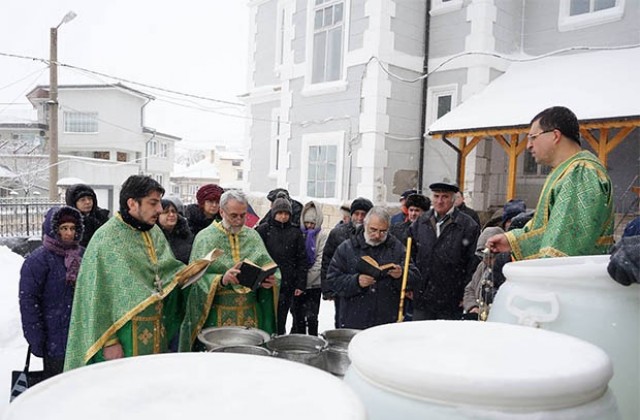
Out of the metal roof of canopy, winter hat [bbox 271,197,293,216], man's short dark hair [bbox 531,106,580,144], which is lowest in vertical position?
winter hat [bbox 271,197,293,216]

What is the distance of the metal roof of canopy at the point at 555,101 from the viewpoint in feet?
25.7

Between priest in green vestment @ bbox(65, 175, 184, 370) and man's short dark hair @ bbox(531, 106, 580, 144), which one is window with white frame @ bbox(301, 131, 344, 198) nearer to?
priest in green vestment @ bbox(65, 175, 184, 370)

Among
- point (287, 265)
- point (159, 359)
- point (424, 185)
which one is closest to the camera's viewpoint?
point (159, 359)

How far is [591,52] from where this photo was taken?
388 inches

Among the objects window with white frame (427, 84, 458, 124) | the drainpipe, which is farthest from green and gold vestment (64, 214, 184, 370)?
window with white frame (427, 84, 458, 124)

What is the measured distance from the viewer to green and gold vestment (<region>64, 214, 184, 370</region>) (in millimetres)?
2839

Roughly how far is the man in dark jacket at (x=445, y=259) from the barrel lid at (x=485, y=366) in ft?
11.0

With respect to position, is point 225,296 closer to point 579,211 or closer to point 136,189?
point 136,189

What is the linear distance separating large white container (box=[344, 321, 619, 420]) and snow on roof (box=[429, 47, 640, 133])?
7793 mm

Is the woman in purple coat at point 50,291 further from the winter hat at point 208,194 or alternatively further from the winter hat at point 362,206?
the winter hat at point 362,206

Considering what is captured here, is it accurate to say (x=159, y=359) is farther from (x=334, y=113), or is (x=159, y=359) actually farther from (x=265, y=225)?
(x=334, y=113)

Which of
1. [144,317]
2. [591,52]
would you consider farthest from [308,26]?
[144,317]

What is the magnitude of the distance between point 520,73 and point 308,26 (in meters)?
5.22

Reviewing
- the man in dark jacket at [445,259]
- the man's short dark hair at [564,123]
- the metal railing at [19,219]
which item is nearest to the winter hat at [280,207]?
the man in dark jacket at [445,259]
